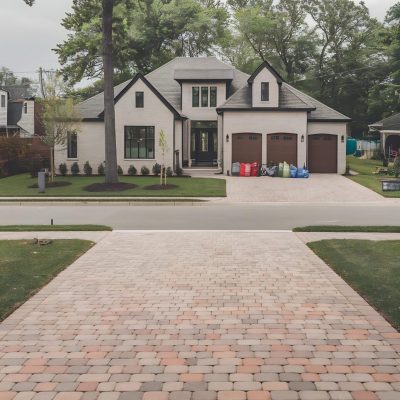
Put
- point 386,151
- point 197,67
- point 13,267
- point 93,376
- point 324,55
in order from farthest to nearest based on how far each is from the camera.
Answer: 1. point 324,55
2. point 386,151
3. point 197,67
4. point 13,267
5. point 93,376

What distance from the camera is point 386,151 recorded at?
149 feet

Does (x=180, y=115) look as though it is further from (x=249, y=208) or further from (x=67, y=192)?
(x=249, y=208)

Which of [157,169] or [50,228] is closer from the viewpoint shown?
[50,228]

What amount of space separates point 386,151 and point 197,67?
17.7 metres

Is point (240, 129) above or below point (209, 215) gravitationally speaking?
above

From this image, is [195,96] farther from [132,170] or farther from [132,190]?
[132,190]

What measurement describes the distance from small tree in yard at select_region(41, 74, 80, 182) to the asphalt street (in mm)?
8342

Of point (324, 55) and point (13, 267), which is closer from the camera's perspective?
point (13, 267)

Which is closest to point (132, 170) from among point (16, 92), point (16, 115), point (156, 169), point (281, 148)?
point (156, 169)

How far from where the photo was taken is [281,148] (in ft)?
115

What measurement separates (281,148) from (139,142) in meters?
9.22

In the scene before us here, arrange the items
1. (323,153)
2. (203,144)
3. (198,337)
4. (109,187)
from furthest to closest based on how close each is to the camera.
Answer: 1. (203,144)
2. (323,153)
3. (109,187)
4. (198,337)

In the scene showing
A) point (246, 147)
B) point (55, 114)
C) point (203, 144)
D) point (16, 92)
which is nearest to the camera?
point (55, 114)

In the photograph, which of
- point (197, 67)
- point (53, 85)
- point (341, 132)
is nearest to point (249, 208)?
point (53, 85)
